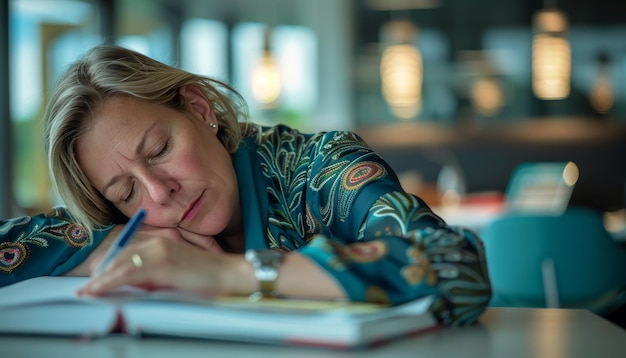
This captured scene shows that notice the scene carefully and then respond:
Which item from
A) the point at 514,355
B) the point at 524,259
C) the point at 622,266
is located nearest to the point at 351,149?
the point at 514,355

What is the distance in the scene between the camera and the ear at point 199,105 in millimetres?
1469

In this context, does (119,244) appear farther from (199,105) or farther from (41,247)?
(199,105)

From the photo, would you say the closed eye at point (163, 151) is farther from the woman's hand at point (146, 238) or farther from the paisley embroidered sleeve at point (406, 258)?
the paisley embroidered sleeve at point (406, 258)

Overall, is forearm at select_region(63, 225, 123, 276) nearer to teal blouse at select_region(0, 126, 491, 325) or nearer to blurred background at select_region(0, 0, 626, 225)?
teal blouse at select_region(0, 126, 491, 325)

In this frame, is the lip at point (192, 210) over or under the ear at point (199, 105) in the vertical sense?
under

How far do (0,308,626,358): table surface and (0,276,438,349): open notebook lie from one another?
0.03ft

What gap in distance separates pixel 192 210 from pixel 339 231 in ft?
0.74

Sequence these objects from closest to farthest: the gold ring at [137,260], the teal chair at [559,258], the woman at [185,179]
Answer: the gold ring at [137,260] < the woman at [185,179] < the teal chair at [559,258]

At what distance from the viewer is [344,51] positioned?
7742 mm

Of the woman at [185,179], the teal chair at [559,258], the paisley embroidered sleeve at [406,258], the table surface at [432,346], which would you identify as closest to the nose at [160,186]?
the woman at [185,179]

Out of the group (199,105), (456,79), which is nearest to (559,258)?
(199,105)

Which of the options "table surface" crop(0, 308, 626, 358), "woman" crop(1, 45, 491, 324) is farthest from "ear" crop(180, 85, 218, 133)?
"table surface" crop(0, 308, 626, 358)

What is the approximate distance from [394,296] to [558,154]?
667 cm

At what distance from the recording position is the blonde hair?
138 centimetres
